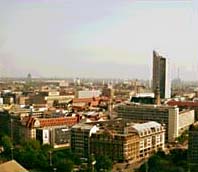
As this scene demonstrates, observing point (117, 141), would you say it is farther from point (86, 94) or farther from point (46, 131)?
point (86, 94)

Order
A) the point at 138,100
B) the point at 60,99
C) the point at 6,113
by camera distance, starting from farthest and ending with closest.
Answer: the point at 60,99
the point at 138,100
the point at 6,113

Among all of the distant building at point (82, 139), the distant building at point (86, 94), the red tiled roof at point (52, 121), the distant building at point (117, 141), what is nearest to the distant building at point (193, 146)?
the distant building at point (117, 141)

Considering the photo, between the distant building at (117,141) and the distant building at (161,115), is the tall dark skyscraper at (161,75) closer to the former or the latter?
the distant building at (161,115)

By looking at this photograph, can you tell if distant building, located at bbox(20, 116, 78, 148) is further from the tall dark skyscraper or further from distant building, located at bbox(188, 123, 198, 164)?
the tall dark skyscraper

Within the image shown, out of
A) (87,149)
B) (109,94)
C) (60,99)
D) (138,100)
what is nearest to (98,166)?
(87,149)

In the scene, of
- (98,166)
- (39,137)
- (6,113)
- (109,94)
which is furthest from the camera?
(109,94)

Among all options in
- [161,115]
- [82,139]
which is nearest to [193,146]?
[82,139]

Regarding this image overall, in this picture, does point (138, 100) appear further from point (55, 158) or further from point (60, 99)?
point (55, 158)
